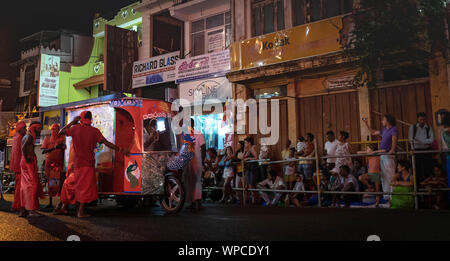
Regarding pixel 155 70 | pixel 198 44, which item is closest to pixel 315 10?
pixel 198 44

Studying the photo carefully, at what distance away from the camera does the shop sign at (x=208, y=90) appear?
1609 centimetres

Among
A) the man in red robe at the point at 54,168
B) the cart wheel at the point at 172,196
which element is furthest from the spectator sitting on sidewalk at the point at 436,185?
the man in red robe at the point at 54,168

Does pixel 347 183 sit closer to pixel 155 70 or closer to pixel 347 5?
pixel 347 5

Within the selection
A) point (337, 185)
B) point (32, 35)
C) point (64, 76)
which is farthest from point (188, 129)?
point (32, 35)

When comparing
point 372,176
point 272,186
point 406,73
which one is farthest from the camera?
point 406,73

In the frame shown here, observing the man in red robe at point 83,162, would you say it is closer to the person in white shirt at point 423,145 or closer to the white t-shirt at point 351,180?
the white t-shirt at point 351,180

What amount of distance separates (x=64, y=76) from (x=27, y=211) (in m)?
21.1

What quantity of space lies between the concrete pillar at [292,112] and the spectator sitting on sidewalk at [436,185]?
6430 millimetres

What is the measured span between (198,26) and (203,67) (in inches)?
118

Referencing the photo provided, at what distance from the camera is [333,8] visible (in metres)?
14.1

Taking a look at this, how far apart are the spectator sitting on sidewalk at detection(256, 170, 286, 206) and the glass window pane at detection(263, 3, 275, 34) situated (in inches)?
281

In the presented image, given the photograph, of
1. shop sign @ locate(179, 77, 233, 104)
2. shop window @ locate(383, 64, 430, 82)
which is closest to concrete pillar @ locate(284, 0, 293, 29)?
shop sign @ locate(179, 77, 233, 104)
